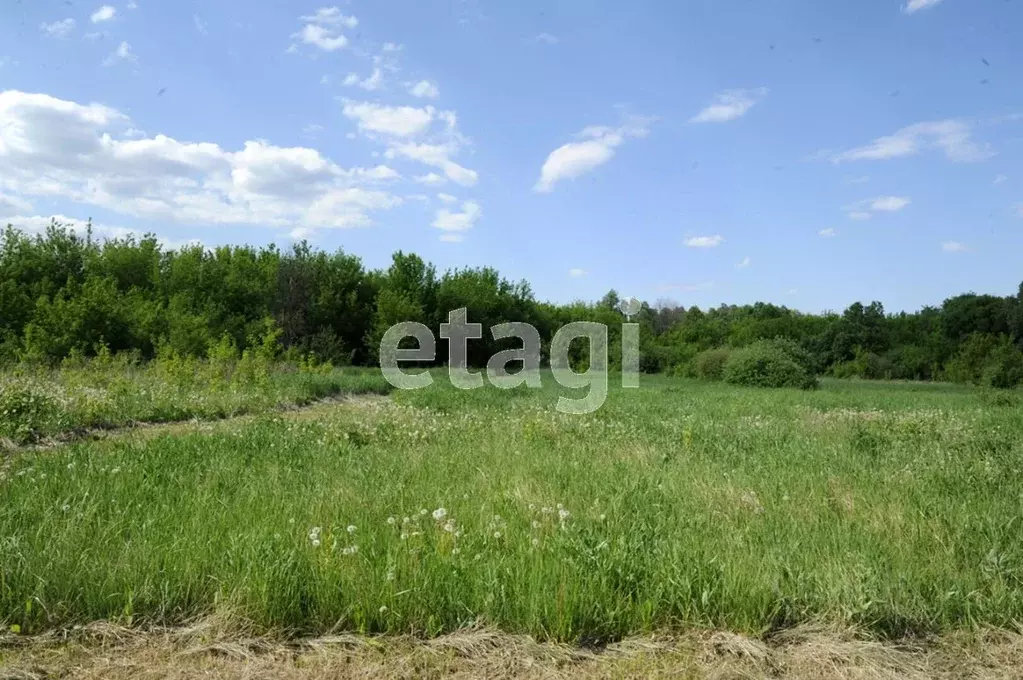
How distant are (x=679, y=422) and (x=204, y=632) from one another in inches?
376

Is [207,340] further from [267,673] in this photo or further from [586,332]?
[586,332]

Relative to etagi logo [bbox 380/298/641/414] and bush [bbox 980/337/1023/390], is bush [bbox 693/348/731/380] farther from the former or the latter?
bush [bbox 980/337/1023/390]

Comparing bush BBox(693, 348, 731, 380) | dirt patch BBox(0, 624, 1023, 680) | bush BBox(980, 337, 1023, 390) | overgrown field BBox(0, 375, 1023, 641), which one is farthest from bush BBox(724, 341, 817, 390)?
dirt patch BBox(0, 624, 1023, 680)

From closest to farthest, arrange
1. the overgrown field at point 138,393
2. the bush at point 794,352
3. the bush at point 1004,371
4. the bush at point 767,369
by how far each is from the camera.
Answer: the overgrown field at point 138,393 < the bush at point 767,369 < the bush at point 794,352 < the bush at point 1004,371

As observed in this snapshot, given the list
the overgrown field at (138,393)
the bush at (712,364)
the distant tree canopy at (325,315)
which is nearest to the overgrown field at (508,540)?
the overgrown field at (138,393)

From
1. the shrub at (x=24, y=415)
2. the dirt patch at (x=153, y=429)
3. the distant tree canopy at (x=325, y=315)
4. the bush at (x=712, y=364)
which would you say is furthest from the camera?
the bush at (x=712, y=364)

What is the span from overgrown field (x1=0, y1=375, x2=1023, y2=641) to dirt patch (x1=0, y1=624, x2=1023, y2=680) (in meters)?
0.11

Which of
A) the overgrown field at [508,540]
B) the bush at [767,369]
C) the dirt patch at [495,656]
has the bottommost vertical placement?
the dirt patch at [495,656]

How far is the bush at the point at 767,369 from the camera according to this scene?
32125 mm

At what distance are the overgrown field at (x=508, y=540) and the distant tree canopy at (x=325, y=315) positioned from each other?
1341 centimetres

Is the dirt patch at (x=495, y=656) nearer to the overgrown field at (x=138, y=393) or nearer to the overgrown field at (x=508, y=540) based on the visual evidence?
the overgrown field at (x=508, y=540)

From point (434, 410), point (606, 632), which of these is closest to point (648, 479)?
point (606, 632)

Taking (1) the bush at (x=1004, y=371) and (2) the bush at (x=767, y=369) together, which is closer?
(2) the bush at (x=767, y=369)

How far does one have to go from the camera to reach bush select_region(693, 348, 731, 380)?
38.9 meters
